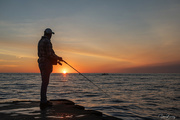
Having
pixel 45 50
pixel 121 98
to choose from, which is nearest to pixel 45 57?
pixel 45 50

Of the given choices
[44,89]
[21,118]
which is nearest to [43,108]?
[44,89]

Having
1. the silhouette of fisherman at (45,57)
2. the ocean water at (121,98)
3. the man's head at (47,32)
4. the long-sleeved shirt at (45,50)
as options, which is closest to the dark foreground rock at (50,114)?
the silhouette of fisherman at (45,57)

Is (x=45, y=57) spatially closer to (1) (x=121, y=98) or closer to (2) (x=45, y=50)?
(2) (x=45, y=50)

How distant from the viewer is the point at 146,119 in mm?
10812

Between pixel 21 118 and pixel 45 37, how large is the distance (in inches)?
115

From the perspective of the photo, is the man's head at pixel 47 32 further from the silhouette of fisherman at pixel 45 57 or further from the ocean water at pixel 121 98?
the ocean water at pixel 121 98

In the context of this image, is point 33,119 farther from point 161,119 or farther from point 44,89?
A: point 161,119

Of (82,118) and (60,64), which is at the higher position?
(60,64)

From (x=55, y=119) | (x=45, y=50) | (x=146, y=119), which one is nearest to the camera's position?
(x=55, y=119)

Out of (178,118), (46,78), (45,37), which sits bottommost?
(178,118)

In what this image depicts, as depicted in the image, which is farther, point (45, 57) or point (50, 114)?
point (45, 57)

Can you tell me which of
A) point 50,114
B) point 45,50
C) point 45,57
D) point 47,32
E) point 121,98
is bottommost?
point 121,98

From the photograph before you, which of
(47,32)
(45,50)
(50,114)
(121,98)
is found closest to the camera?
(50,114)

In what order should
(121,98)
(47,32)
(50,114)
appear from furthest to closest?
(121,98) → (47,32) → (50,114)
